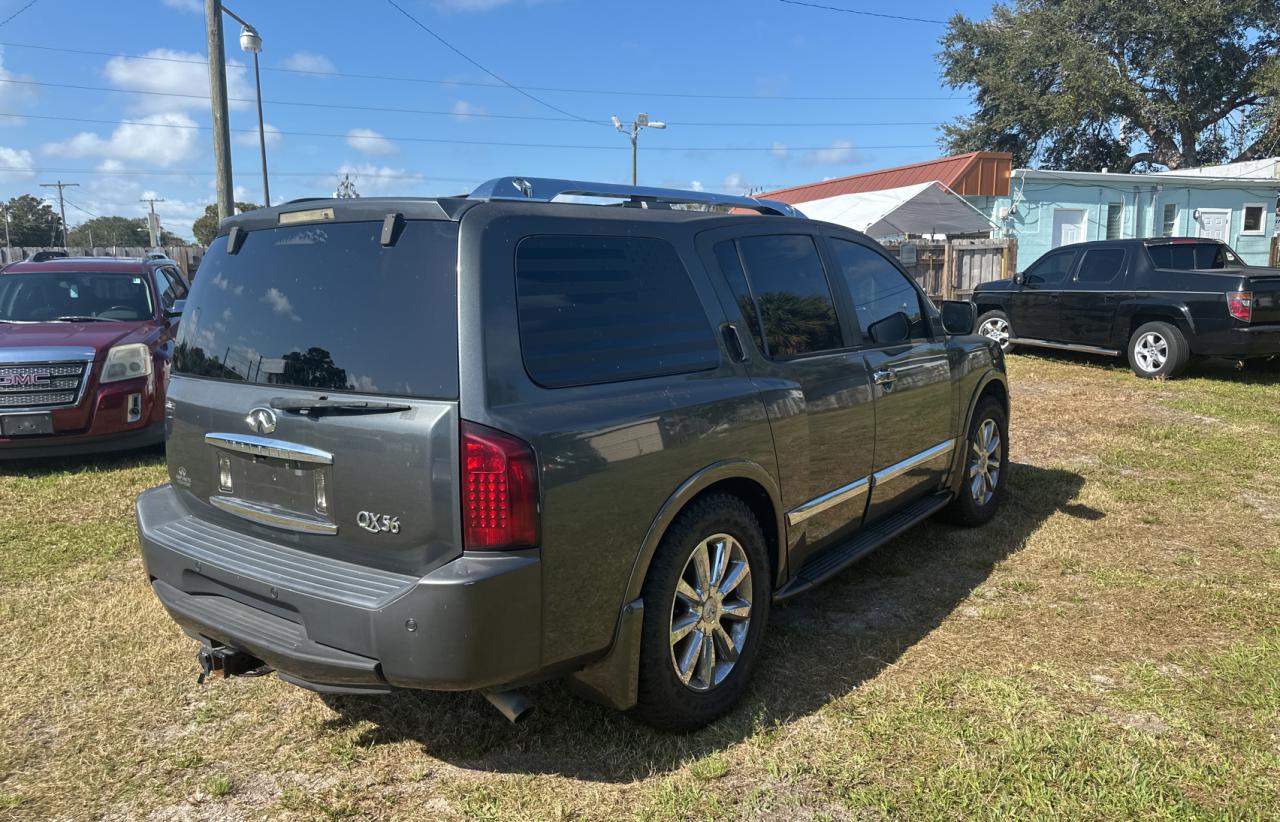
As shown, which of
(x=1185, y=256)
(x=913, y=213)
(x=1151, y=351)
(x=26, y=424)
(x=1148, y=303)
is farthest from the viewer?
(x=913, y=213)

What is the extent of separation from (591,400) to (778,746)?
1402mm

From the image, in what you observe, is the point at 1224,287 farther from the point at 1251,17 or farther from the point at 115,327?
the point at 1251,17

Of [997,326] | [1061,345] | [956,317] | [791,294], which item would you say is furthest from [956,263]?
[791,294]

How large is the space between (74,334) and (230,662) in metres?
5.43

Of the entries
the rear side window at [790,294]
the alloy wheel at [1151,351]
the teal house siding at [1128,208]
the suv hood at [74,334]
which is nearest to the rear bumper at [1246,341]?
the alloy wheel at [1151,351]

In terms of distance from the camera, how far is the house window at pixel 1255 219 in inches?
993

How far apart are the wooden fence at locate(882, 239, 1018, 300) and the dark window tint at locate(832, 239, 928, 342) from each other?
11818 mm

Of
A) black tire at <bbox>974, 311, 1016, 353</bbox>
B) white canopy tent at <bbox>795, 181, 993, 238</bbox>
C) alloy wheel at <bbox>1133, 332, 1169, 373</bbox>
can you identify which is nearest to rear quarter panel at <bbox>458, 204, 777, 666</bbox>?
alloy wheel at <bbox>1133, 332, 1169, 373</bbox>

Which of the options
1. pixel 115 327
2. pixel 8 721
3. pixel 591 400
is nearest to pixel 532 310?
pixel 591 400

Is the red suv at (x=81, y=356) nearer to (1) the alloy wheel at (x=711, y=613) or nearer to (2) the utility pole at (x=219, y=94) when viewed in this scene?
(2) the utility pole at (x=219, y=94)

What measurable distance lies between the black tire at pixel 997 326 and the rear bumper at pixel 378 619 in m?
12.1

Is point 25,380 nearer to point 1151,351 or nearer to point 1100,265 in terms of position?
point 1151,351

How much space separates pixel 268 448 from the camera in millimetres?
2709

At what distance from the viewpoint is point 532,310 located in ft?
8.52
